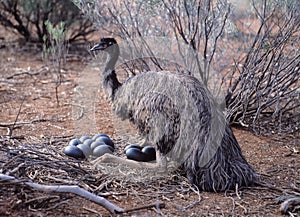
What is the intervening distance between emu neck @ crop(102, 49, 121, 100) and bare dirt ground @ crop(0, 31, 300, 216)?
507mm

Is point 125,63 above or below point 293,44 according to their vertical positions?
below

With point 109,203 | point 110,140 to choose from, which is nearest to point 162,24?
point 110,140

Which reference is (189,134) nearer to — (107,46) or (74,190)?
(74,190)

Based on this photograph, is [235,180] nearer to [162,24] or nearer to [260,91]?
[260,91]

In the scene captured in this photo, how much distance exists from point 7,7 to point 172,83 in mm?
6117

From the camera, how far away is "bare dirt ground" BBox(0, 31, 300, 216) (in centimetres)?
381

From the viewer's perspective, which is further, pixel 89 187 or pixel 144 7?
pixel 144 7

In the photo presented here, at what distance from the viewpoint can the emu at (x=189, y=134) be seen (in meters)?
4.33

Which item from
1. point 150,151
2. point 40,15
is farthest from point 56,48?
point 150,151

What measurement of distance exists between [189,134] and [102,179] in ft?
2.53

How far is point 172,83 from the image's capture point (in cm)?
467

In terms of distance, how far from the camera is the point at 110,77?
569 cm

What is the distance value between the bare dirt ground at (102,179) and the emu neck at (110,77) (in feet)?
1.66

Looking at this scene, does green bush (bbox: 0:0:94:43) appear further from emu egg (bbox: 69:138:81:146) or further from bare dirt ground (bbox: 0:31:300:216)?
emu egg (bbox: 69:138:81:146)
